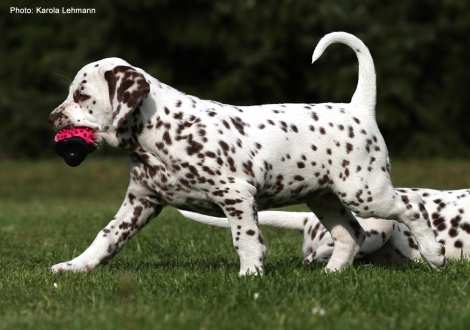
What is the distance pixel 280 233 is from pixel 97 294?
503 centimetres

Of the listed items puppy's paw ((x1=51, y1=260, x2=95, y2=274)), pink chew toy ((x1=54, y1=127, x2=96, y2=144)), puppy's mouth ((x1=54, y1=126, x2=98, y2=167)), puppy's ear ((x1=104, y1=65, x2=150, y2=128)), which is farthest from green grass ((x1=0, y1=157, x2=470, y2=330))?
puppy's ear ((x1=104, y1=65, x2=150, y2=128))

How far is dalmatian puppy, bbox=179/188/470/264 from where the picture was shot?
7836mm

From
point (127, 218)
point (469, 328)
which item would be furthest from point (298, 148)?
point (469, 328)

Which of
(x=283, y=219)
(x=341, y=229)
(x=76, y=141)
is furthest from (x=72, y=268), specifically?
(x=283, y=219)

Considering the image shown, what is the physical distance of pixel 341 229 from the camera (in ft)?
23.8

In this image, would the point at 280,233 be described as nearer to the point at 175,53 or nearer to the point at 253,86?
the point at 253,86

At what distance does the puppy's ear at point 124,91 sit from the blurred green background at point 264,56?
1835cm

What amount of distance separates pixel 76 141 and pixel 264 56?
757 inches

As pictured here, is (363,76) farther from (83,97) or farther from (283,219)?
(83,97)

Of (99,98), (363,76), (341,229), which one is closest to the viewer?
(99,98)

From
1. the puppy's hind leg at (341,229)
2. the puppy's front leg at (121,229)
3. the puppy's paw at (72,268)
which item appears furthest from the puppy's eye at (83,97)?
the puppy's hind leg at (341,229)

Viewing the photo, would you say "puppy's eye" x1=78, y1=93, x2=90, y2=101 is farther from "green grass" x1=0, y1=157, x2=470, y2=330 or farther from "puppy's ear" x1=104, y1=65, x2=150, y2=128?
"green grass" x1=0, y1=157, x2=470, y2=330

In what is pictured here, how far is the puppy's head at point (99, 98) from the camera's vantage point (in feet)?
20.6

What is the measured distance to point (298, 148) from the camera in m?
6.54
